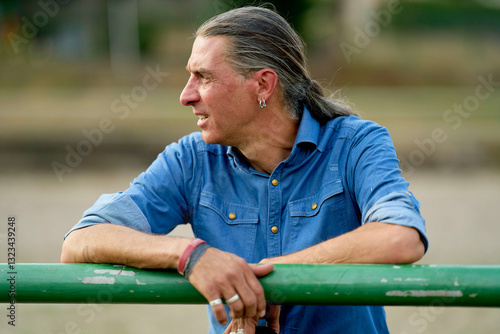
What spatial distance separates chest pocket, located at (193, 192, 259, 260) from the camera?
7.12ft

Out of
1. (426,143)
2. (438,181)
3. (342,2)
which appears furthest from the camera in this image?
(342,2)

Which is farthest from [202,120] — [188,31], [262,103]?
[188,31]

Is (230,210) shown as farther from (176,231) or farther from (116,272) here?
(176,231)

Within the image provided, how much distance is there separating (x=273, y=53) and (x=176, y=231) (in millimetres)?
5607

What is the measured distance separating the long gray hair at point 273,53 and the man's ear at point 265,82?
22 millimetres

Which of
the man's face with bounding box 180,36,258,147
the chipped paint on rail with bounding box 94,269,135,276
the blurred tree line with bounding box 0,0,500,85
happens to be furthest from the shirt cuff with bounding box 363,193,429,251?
the blurred tree line with bounding box 0,0,500,85

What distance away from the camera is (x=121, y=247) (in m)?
1.73

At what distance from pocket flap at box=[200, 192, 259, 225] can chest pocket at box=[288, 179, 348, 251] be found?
0.14 metres

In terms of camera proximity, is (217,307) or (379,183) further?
(379,183)

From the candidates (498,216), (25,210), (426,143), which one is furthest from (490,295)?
(426,143)

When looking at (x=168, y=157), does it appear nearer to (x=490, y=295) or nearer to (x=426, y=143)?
(x=490, y=295)

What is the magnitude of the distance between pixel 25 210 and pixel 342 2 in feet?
42.5

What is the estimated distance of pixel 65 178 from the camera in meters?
11.2

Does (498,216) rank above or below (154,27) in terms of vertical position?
below
